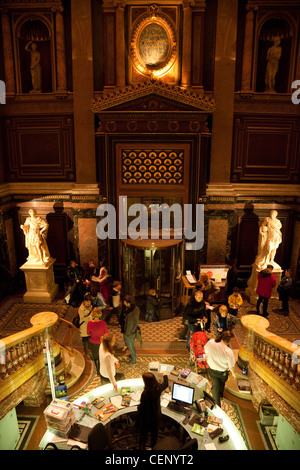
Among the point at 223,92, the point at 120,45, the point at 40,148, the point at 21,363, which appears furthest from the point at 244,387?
the point at 120,45

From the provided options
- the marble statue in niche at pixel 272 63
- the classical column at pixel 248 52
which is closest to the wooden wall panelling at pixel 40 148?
the classical column at pixel 248 52

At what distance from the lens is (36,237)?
881 centimetres

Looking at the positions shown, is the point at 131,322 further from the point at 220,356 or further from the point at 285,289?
the point at 285,289

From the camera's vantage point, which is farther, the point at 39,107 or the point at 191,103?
the point at 39,107

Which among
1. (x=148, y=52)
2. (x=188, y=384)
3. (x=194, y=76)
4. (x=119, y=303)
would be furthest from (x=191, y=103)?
(x=188, y=384)

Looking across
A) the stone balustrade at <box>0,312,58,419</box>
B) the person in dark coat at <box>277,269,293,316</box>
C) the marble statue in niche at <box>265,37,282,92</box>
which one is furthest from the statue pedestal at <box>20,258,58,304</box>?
the marble statue in niche at <box>265,37,282,92</box>

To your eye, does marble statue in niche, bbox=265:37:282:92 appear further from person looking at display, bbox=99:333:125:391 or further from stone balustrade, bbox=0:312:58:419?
stone balustrade, bbox=0:312:58:419

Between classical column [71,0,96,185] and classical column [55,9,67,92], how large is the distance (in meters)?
0.33

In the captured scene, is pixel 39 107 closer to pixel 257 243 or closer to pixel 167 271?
pixel 167 271

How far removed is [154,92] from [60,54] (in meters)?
2.56

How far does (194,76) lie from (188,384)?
6862 millimetres

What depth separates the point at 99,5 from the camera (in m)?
8.41

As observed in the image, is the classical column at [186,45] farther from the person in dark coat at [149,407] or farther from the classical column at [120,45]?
the person in dark coat at [149,407]

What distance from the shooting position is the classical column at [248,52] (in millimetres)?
8367
